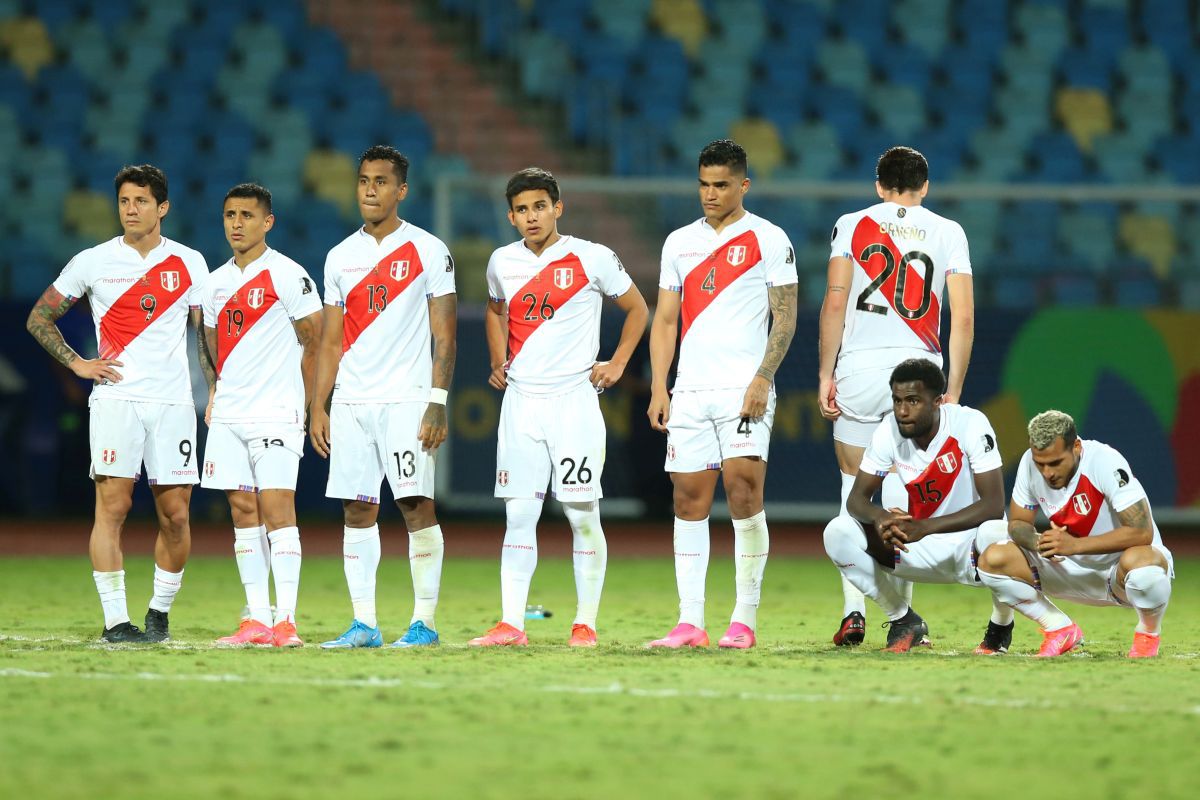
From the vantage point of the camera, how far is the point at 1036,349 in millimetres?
15398

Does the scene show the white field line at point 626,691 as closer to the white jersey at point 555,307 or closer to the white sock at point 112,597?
the white sock at point 112,597

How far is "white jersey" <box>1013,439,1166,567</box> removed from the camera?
7.34 meters

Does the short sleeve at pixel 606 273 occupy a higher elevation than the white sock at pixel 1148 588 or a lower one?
higher

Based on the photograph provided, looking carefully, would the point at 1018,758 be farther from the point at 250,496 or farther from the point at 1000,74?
the point at 1000,74

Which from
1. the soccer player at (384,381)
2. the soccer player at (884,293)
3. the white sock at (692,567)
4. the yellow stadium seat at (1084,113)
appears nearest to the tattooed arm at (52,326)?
the soccer player at (384,381)

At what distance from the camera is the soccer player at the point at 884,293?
7941 millimetres

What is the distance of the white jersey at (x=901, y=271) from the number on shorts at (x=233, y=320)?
2.90 meters

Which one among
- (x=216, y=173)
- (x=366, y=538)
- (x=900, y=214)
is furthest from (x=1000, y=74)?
(x=366, y=538)

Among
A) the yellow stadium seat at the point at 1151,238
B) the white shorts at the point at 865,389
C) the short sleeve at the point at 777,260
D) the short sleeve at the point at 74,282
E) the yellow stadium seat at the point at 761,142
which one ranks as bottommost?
the white shorts at the point at 865,389

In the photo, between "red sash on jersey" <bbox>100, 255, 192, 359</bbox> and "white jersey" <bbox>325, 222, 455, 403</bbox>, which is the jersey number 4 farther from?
"red sash on jersey" <bbox>100, 255, 192, 359</bbox>

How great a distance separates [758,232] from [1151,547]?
228 centimetres

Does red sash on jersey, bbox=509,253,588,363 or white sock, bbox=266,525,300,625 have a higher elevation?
red sash on jersey, bbox=509,253,588,363

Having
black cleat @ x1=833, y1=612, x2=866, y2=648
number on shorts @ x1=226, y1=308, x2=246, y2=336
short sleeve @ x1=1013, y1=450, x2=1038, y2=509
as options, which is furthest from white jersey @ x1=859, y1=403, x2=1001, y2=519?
number on shorts @ x1=226, y1=308, x2=246, y2=336

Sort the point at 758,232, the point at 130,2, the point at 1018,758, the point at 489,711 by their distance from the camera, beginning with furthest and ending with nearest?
the point at 130,2 < the point at 758,232 < the point at 489,711 < the point at 1018,758
